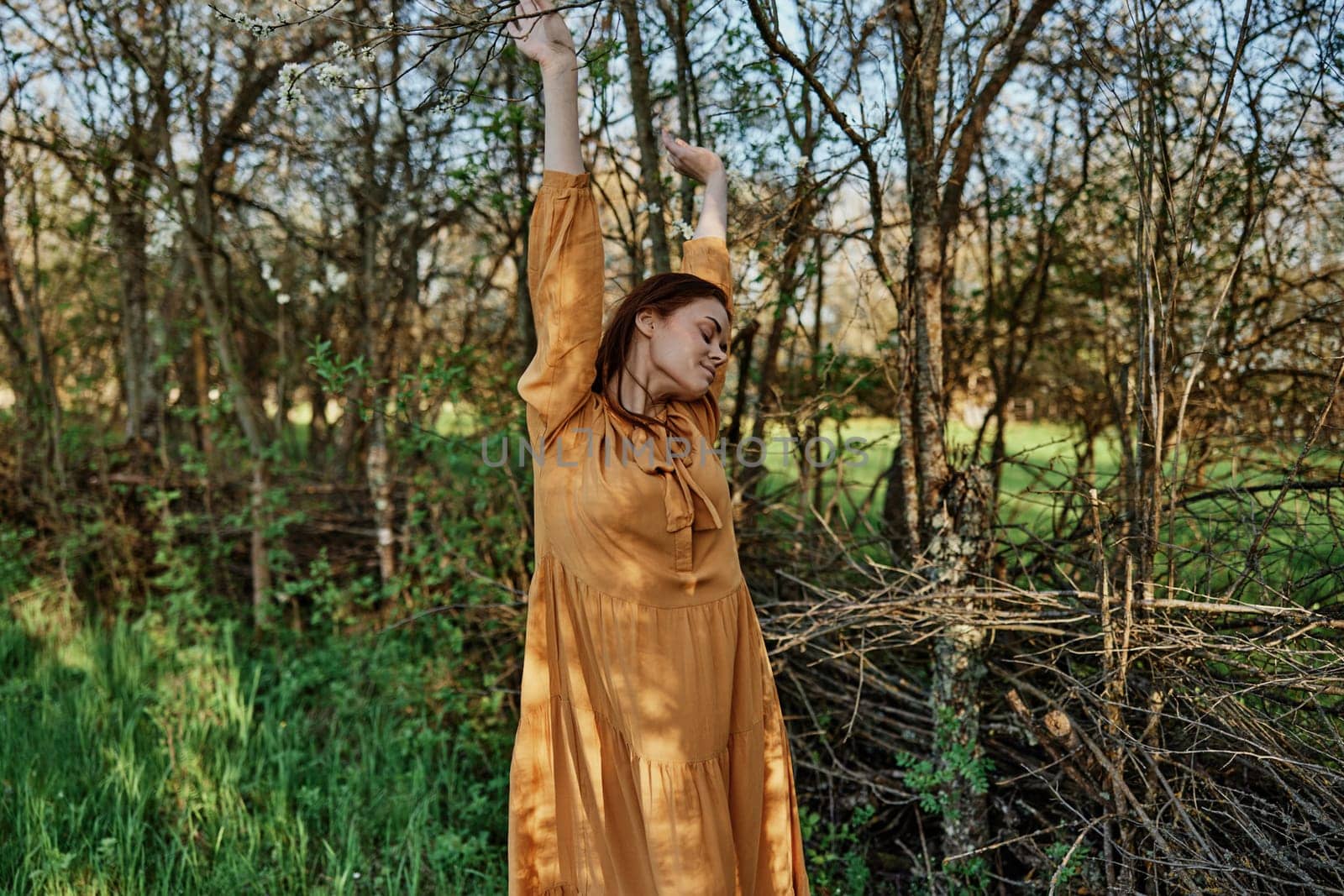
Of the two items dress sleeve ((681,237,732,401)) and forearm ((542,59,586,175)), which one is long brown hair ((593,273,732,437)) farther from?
forearm ((542,59,586,175))

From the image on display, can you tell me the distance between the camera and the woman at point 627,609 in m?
1.67

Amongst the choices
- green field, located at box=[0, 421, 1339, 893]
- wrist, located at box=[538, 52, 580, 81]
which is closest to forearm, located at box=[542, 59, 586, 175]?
wrist, located at box=[538, 52, 580, 81]

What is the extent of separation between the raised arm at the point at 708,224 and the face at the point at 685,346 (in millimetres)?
176

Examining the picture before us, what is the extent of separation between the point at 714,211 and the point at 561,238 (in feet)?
1.86

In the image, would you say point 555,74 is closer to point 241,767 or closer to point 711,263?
point 711,263

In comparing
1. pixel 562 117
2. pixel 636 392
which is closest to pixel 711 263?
pixel 636 392

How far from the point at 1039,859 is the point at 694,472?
1.51 meters

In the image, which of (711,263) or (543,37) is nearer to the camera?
(543,37)

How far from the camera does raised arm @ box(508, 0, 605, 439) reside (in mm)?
1639

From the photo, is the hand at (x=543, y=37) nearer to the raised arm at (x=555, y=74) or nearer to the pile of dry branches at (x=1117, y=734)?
the raised arm at (x=555, y=74)

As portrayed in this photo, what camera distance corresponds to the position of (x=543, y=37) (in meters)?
1.64

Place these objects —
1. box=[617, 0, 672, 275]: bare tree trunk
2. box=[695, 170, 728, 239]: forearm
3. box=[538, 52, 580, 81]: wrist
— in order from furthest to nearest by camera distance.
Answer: box=[617, 0, 672, 275]: bare tree trunk → box=[695, 170, 728, 239]: forearm → box=[538, 52, 580, 81]: wrist

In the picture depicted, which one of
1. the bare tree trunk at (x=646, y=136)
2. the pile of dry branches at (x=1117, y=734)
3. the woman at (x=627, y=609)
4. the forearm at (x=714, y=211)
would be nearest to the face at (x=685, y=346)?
the woman at (x=627, y=609)

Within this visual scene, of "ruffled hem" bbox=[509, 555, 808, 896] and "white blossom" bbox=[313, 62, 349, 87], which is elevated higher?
"white blossom" bbox=[313, 62, 349, 87]
